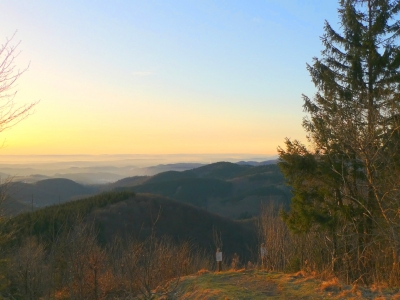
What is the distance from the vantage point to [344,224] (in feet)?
47.1

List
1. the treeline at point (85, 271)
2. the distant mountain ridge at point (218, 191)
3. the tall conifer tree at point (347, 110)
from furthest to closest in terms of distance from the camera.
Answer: the distant mountain ridge at point (218, 191)
the tall conifer tree at point (347, 110)
the treeline at point (85, 271)

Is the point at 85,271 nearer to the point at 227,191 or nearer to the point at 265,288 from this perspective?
the point at 265,288

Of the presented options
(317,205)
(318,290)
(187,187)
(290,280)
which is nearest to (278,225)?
(317,205)

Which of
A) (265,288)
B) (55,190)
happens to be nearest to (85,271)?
(265,288)

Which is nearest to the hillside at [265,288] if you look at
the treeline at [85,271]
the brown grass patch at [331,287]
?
the brown grass patch at [331,287]

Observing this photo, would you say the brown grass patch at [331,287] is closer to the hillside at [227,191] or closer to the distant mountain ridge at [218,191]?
the distant mountain ridge at [218,191]

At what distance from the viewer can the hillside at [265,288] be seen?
29.7 feet

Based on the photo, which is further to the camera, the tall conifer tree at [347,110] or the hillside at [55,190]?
the hillside at [55,190]

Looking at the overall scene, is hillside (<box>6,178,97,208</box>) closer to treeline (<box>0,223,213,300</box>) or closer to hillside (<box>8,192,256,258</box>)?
hillside (<box>8,192,256,258</box>)

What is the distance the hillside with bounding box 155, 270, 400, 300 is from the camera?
905 cm

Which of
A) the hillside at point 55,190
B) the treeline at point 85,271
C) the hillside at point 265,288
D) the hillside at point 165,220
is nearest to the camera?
the hillside at point 265,288

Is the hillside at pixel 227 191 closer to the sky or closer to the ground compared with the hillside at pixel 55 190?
closer to the sky

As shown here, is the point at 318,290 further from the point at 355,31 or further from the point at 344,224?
the point at 355,31

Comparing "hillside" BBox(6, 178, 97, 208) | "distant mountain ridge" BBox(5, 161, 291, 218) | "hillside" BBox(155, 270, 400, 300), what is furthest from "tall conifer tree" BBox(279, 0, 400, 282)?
"hillside" BBox(6, 178, 97, 208)
